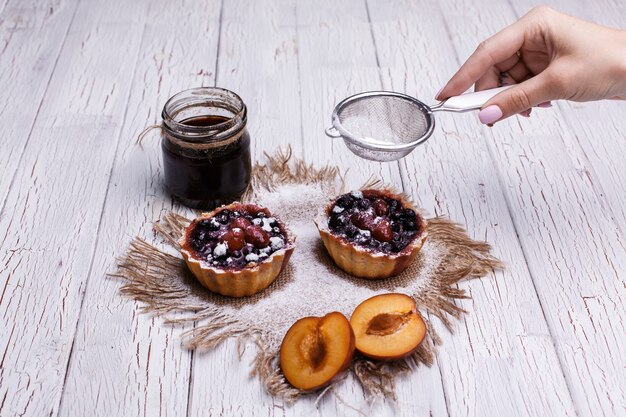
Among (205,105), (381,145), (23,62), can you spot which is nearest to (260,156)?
(205,105)

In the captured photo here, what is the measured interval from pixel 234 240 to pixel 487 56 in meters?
0.74

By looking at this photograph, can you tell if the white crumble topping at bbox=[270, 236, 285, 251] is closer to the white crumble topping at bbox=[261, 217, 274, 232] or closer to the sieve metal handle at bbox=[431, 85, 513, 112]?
the white crumble topping at bbox=[261, 217, 274, 232]

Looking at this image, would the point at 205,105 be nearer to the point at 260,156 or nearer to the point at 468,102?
the point at 260,156

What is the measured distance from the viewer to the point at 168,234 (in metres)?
1.78

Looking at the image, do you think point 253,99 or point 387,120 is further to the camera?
point 253,99

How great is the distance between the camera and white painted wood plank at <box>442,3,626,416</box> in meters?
1.49

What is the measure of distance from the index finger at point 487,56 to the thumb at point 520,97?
0.21m

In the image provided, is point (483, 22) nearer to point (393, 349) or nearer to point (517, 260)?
point (517, 260)

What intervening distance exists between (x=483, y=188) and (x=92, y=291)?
3.19ft

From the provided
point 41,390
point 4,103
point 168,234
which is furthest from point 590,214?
point 4,103

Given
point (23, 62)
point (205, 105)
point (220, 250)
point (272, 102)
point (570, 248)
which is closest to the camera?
point (220, 250)

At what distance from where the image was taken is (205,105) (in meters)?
1.91

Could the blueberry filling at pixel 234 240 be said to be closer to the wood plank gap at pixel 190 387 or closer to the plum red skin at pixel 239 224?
the plum red skin at pixel 239 224

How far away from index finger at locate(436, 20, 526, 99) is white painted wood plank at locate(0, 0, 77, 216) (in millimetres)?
1111
